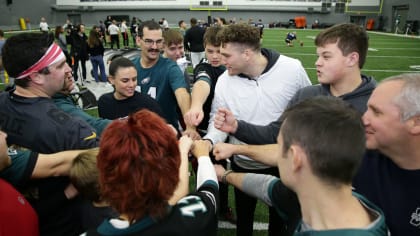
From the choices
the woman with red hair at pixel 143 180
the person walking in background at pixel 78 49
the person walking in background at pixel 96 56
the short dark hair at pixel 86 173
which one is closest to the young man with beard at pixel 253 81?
the short dark hair at pixel 86 173

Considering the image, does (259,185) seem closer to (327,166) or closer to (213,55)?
(327,166)

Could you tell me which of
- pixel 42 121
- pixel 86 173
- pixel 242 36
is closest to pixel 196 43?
pixel 242 36

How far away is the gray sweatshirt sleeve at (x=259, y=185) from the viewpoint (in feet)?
6.06

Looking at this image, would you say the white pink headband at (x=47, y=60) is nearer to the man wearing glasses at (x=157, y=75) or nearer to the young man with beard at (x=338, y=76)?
the young man with beard at (x=338, y=76)

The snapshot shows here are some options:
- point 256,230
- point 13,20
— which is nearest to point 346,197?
point 256,230

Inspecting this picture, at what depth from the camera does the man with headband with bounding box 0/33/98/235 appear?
6.12 feet

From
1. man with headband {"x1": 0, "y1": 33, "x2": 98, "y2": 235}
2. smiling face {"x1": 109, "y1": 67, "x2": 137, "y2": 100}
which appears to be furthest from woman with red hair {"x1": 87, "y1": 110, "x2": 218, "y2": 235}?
smiling face {"x1": 109, "y1": 67, "x2": 137, "y2": 100}

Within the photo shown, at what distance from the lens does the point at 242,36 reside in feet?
9.03

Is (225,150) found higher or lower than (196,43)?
lower

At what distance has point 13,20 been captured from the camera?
39.0 m

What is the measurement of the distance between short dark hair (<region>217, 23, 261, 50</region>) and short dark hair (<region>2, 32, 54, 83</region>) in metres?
1.52

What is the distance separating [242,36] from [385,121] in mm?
1489

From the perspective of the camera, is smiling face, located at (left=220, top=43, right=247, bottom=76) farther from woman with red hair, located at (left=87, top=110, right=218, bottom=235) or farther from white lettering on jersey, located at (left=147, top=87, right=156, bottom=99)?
woman with red hair, located at (left=87, top=110, right=218, bottom=235)

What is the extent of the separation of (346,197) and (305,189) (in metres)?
0.16
